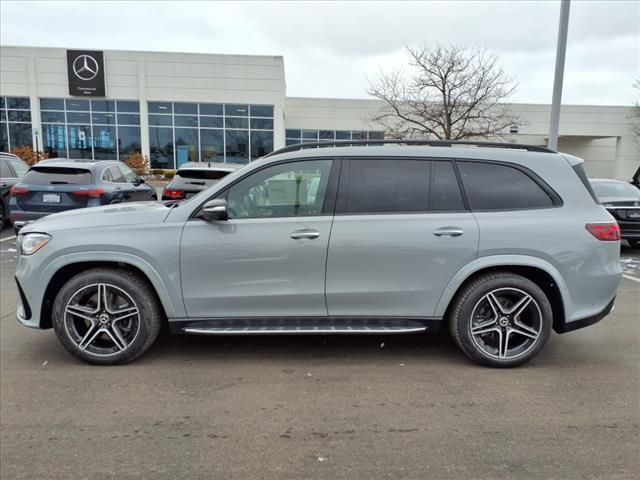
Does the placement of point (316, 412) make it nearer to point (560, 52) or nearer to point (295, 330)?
point (295, 330)

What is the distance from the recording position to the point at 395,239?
3760mm

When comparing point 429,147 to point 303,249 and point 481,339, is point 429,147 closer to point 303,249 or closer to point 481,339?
point 303,249

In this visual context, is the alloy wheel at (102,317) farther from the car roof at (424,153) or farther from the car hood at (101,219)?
the car roof at (424,153)

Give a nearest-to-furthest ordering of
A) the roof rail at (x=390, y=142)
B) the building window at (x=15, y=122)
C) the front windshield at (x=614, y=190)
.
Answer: the roof rail at (x=390, y=142) → the front windshield at (x=614, y=190) → the building window at (x=15, y=122)

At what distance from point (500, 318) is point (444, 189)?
1172 mm

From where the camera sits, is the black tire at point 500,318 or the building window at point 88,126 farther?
the building window at point 88,126

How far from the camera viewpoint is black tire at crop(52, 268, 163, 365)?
3.78 meters

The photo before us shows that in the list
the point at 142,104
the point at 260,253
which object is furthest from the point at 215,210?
the point at 142,104

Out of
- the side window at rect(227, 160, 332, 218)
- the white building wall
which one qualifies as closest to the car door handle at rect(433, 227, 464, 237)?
the side window at rect(227, 160, 332, 218)

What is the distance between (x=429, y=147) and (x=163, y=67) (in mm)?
27954

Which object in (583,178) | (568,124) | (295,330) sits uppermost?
(568,124)

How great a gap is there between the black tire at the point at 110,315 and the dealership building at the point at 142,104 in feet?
85.9

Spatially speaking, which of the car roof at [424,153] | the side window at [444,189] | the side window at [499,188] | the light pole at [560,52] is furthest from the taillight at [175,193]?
the light pole at [560,52]

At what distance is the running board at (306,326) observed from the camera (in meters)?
3.80
